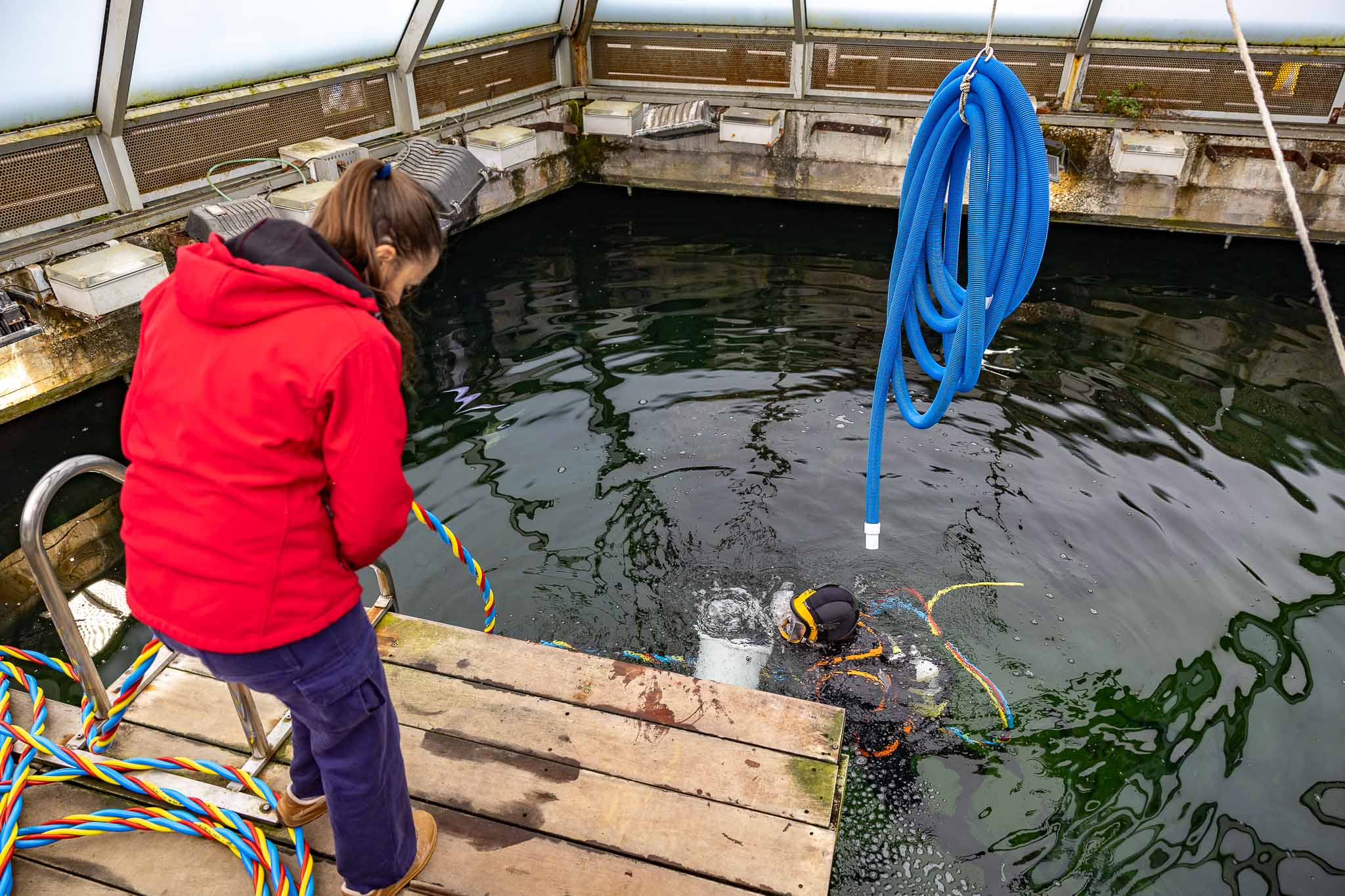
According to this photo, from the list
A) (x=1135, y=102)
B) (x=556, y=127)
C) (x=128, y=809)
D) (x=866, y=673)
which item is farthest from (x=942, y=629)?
(x=556, y=127)

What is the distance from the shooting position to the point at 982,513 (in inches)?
198

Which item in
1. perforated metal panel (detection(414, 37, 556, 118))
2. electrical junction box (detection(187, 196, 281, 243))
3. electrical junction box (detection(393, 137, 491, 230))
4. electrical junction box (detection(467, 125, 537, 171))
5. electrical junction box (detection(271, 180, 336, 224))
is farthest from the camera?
perforated metal panel (detection(414, 37, 556, 118))

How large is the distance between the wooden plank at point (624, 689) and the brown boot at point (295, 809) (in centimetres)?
70

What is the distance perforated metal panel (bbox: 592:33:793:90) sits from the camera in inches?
365

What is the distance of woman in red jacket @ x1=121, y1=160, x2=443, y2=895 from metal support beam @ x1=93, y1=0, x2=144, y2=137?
481cm

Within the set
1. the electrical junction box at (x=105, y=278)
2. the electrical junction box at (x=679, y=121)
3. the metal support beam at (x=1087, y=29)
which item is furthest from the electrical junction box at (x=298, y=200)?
the metal support beam at (x=1087, y=29)

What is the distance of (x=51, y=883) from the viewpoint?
225 cm

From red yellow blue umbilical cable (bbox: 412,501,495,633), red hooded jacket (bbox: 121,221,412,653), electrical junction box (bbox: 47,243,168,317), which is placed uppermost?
red hooded jacket (bbox: 121,221,412,653)

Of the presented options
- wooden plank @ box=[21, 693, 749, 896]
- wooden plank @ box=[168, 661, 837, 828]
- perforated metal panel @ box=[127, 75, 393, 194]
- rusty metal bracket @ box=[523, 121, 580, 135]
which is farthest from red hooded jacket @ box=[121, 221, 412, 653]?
rusty metal bracket @ box=[523, 121, 580, 135]

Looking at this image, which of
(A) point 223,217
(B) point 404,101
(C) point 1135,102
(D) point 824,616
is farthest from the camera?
(C) point 1135,102

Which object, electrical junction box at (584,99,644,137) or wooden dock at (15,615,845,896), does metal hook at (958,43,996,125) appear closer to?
wooden dock at (15,615,845,896)

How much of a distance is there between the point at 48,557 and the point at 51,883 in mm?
860

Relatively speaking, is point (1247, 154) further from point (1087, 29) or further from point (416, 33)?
point (416, 33)

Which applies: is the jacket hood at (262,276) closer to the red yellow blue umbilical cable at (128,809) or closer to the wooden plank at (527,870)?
the red yellow blue umbilical cable at (128,809)
